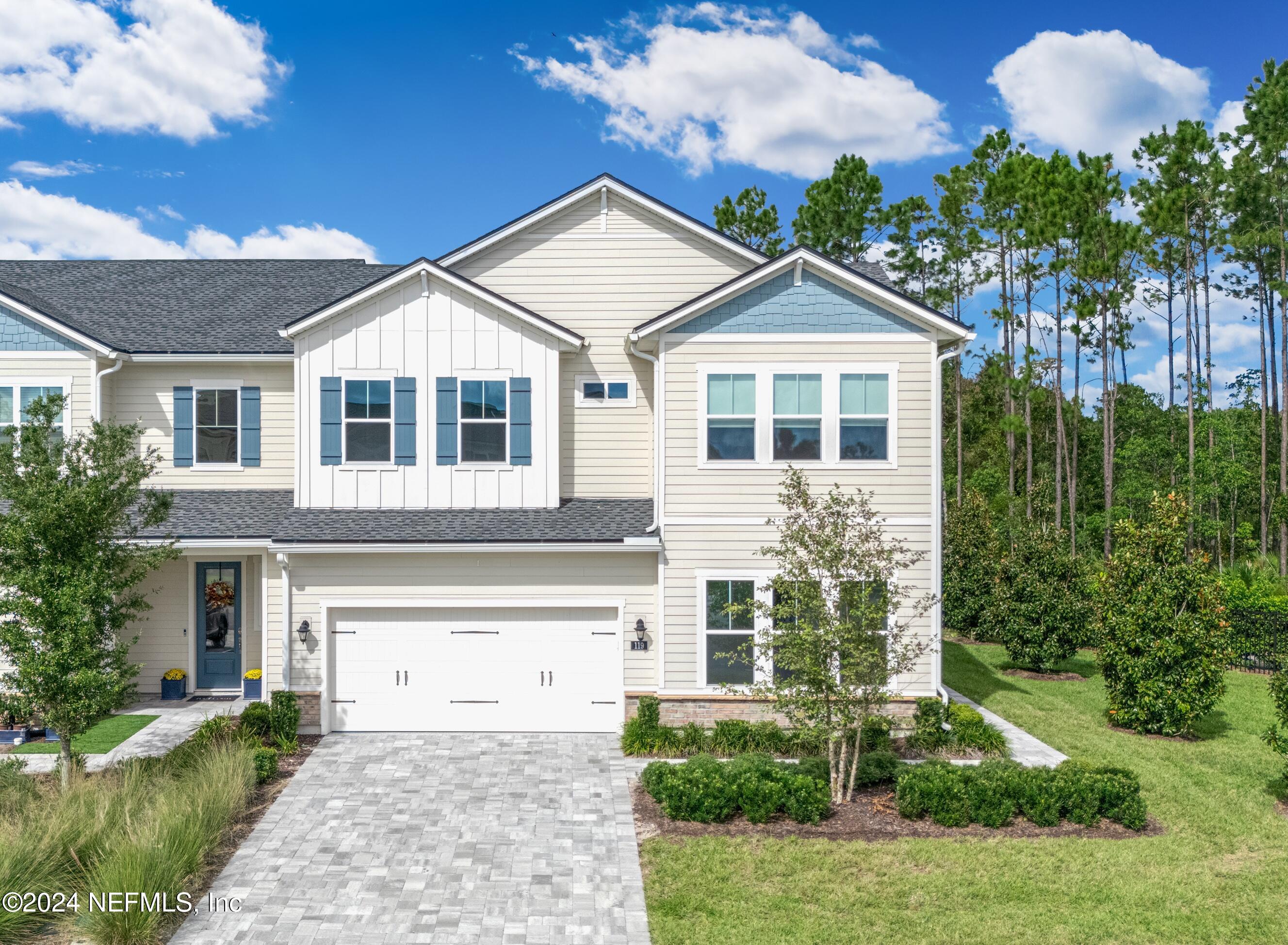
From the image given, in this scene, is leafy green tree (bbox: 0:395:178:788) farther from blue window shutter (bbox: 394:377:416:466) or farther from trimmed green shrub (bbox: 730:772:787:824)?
trimmed green shrub (bbox: 730:772:787:824)

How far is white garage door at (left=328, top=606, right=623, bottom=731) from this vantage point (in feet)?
45.3

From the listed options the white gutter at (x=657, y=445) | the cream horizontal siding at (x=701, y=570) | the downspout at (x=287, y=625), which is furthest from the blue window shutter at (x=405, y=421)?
the cream horizontal siding at (x=701, y=570)

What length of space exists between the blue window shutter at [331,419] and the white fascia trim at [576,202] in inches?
116

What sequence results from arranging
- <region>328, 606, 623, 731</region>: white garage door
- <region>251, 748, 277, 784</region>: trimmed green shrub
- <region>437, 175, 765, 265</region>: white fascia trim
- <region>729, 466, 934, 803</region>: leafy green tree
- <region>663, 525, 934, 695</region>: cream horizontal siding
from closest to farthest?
<region>729, 466, 934, 803</region>: leafy green tree < <region>251, 748, 277, 784</region>: trimmed green shrub < <region>663, 525, 934, 695</region>: cream horizontal siding < <region>328, 606, 623, 731</region>: white garage door < <region>437, 175, 765, 265</region>: white fascia trim

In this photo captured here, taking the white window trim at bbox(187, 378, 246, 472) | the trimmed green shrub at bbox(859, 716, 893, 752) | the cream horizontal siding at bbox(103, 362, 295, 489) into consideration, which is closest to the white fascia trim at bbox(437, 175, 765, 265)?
the cream horizontal siding at bbox(103, 362, 295, 489)

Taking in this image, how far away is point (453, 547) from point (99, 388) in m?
7.48

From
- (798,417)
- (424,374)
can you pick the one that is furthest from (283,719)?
(798,417)

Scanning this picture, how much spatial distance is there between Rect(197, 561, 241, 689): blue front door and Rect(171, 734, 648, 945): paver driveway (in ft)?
12.7

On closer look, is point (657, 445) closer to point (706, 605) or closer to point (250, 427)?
point (706, 605)

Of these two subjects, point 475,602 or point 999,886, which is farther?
point 475,602

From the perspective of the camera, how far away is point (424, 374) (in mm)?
14344

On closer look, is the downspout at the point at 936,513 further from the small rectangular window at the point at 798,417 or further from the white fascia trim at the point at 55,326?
the white fascia trim at the point at 55,326

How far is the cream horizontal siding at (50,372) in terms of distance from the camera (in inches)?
595

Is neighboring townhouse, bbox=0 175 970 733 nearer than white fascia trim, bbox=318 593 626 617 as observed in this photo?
Yes
